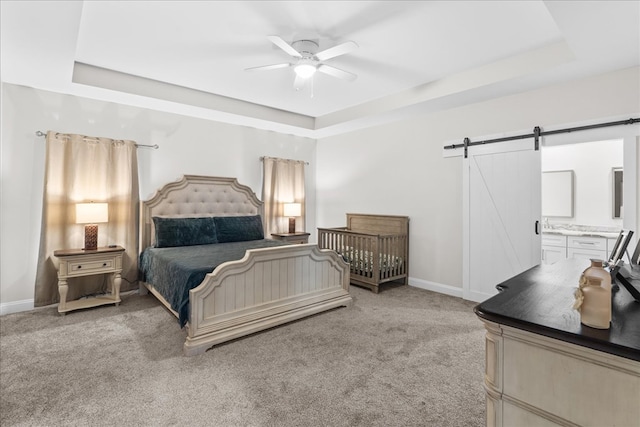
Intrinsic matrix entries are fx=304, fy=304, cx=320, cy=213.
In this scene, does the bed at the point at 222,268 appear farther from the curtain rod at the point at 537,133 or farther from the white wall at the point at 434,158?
the curtain rod at the point at 537,133

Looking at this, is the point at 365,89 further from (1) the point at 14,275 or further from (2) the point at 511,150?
(1) the point at 14,275

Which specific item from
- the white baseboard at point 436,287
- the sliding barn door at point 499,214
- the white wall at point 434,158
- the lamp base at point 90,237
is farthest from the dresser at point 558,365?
→ the lamp base at point 90,237

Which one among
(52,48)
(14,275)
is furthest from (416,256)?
(14,275)

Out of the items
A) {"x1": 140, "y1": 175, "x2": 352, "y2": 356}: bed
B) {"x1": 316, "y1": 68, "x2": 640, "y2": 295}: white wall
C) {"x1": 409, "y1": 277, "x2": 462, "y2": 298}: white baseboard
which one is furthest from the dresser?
{"x1": 409, "y1": 277, "x2": 462, "y2": 298}: white baseboard

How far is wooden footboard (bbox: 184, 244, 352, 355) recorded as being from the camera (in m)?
2.51

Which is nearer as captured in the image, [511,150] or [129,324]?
[129,324]

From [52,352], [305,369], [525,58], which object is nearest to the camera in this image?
[305,369]

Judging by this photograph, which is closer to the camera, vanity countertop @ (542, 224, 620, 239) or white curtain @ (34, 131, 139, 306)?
white curtain @ (34, 131, 139, 306)

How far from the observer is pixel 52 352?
2447 millimetres

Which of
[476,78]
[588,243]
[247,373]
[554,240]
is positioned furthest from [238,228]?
[588,243]

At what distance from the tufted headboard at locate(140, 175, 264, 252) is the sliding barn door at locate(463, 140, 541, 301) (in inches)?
127

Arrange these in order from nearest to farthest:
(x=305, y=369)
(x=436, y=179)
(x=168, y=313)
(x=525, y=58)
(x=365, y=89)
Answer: (x=305, y=369) → (x=525, y=58) → (x=168, y=313) → (x=365, y=89) → (x=436, y=179)

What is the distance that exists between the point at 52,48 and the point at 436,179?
14.1 feet

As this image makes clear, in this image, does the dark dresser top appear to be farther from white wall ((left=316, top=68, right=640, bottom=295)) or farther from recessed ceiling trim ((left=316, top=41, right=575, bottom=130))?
white wall ((left=316, top=68, right=640, bottom=295))
